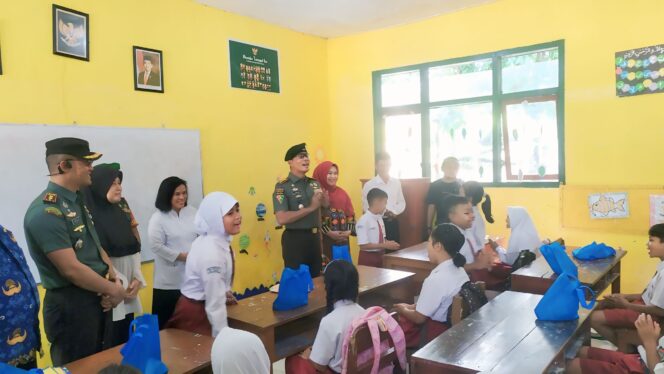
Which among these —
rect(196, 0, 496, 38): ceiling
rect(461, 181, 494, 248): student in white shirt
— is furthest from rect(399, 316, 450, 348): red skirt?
rect(196, 0, 496, 38): ceiling

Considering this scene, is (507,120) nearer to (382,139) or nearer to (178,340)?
(382,139)

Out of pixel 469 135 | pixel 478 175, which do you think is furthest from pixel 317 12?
pixel 478 175

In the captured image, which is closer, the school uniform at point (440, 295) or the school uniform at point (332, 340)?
the school uniform at point (332, 340)

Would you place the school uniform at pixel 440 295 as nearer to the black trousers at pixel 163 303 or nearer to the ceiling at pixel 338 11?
the black trousers at pixel 163 303

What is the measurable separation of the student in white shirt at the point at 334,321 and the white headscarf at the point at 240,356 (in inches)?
19.8

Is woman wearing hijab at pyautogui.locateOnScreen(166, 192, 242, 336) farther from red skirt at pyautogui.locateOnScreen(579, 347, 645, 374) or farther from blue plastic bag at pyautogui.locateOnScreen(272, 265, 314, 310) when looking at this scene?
red skirt at pyautogui.locateOnScreen(579, 347, 645, 374)

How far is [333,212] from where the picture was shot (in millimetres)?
4316

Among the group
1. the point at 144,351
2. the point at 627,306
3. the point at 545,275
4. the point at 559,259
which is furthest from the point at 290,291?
the point at 627,306

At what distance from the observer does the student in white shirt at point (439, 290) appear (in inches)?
97.4

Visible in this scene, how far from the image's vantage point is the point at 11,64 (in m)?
3.29

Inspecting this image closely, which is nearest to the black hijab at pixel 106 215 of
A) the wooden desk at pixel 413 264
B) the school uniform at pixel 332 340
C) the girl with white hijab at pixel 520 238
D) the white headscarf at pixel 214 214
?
the white headscarf at pixel 214 214

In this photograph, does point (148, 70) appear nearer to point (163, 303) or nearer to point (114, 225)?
point (114, 225)

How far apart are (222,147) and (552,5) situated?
3464 mm

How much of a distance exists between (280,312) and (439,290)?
0.81m
